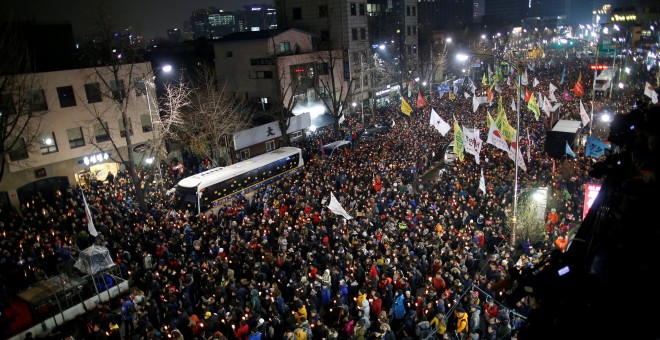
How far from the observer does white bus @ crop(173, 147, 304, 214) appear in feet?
72.1

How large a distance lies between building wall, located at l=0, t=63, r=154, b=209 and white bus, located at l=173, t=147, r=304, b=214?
797cm

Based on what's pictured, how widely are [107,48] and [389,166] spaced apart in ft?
55.2

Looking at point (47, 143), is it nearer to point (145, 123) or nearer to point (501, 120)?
point (145, 123)

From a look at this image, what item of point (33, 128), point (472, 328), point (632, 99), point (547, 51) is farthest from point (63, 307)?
point (547, 51)

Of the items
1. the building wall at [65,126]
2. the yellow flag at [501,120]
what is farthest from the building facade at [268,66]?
the yellow flag at [501,120]

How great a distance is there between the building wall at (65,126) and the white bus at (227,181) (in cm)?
797

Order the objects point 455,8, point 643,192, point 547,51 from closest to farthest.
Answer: point 643,192, point 547,51, point 455,8

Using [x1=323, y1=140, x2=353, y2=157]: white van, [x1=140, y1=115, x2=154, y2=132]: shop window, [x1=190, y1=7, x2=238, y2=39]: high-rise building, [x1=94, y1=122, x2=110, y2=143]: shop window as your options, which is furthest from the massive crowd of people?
[x1=190, y1=7, x2=238, y2=39]: high-rise building

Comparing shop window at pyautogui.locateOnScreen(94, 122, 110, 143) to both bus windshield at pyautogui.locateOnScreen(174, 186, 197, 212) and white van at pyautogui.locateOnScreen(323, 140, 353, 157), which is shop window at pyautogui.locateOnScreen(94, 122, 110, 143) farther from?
white van at pyautogui.locateOnScreen(323, 140, 353, 157)

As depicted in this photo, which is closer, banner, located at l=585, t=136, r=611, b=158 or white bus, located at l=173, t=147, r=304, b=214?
banner, located at l=585, t=136, r=611, b=158

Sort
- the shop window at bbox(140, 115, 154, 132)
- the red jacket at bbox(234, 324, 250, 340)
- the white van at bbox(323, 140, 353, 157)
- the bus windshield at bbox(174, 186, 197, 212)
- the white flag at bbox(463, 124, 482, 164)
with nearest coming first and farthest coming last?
the red jacket at bbox(234, 324, 250, 340)
the white flag at bbox(463, 124, 482, 164)
the bus windshield at bbox(174, 186, 197, 212)
the shop window at bbox(140, 115, 154, 132)
the white van at bbox(323, 140, 353, 157)

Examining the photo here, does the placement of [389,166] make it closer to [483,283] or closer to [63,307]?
[483,283]

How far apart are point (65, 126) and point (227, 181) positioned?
12935mm

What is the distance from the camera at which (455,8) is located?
134m
